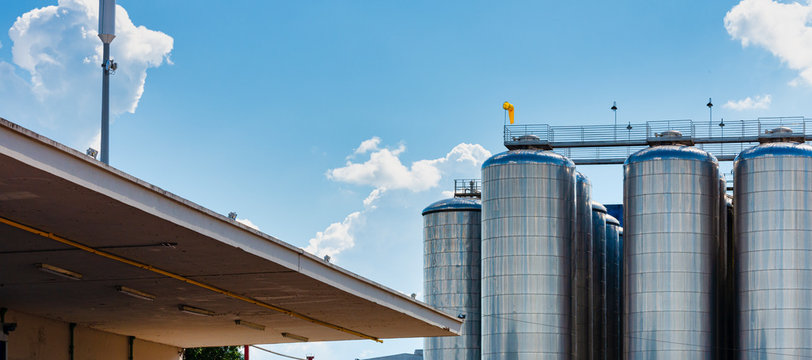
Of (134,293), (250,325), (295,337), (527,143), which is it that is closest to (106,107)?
(134,293)

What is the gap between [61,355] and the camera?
27.1 metres

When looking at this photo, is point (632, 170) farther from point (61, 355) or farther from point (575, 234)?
point (61, 355)

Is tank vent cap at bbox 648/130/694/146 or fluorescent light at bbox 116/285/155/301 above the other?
tank vent cap at bbox 648/130/694/146

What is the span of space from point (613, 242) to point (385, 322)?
37483 millimetres

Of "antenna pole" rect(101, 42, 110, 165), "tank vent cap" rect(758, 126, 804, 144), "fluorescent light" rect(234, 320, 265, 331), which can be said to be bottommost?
"fluorescent light" rect(234, 320, 265, 331)

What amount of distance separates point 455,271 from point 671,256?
1328cm

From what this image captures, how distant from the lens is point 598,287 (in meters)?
58.7

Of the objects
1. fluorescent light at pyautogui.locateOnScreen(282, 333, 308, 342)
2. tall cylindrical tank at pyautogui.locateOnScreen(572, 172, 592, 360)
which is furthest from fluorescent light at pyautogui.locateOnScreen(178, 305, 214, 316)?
tall cylindrical tank at pyautogui.locateOnScreen(572, 172, 592, 360)

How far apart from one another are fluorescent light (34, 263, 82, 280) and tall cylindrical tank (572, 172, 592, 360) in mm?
35257

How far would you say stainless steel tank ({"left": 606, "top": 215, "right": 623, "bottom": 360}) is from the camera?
60.2 m

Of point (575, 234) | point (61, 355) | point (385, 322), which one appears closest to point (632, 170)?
point (575, 234)

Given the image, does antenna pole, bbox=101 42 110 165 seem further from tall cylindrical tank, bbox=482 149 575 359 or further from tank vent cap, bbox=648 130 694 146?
tank vent cap, bbox=648 130 694 146

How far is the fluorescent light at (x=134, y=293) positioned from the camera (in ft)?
77.0

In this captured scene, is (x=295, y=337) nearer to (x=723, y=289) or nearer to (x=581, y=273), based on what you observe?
(x=581, y=273)
